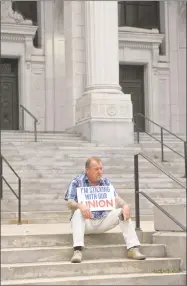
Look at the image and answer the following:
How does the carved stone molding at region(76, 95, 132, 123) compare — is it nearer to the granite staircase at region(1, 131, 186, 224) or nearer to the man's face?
the granite staircase at region(1, 131, 186, 224)

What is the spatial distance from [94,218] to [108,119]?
10923 mm

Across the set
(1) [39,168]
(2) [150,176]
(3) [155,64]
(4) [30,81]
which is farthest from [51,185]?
(3) [155,64]

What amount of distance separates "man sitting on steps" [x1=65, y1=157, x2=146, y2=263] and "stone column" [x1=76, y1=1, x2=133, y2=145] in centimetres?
1046

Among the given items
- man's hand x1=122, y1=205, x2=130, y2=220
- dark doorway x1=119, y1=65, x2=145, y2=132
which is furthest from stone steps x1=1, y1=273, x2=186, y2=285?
dark doorway x1=119, y1=65, x2=145, y2=132

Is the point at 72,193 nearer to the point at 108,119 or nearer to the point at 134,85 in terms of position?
the point at 108,119

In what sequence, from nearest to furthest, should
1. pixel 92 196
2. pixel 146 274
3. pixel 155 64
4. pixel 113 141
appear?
pixel 146 274
pixel 92 196
pixel 113 141
pixel 155 64

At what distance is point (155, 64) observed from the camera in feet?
84.6

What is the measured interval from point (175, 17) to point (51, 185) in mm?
14548

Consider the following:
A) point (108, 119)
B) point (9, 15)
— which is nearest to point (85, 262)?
point (108, 119)

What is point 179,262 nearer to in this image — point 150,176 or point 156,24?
point 150,176

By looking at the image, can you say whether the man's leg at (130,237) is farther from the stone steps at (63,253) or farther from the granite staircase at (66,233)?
the stone steps at (63,253)

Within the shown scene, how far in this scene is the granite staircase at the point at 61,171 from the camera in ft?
40.1

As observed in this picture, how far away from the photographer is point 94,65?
772 inches

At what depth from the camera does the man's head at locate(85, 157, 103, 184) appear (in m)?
8.21
